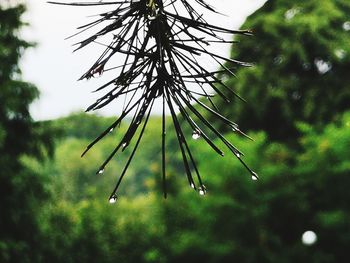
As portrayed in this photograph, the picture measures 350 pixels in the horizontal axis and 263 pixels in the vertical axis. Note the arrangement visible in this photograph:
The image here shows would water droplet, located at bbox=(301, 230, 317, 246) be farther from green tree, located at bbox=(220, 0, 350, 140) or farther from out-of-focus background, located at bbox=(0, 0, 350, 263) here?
green tree, located at bbox=(220, 0, 350, 140)

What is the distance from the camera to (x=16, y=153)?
7.56 meters

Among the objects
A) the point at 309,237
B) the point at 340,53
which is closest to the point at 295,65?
the point at 340,53

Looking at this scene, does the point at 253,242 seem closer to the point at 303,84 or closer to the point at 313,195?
the point at 313,195

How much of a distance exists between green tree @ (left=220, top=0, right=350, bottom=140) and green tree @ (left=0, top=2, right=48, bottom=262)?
4.27 meters

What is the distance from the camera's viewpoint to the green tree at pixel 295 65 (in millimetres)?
9531

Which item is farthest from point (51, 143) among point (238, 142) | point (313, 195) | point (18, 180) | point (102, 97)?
point (102, 97)

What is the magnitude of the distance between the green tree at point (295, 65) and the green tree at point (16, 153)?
4270 mm

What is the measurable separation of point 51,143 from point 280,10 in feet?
18.0

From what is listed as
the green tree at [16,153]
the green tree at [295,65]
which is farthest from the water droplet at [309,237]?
the green tree at [16,153]

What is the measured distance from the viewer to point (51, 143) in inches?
302

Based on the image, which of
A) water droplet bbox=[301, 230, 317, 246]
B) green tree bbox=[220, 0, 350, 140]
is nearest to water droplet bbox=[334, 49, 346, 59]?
green tree bbox=[220, 0, 350, 140]

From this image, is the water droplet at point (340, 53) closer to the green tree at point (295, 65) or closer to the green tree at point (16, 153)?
the green tree at point (295, 65)

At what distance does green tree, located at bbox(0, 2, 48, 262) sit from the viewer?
268 inches

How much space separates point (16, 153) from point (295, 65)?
6296mm
